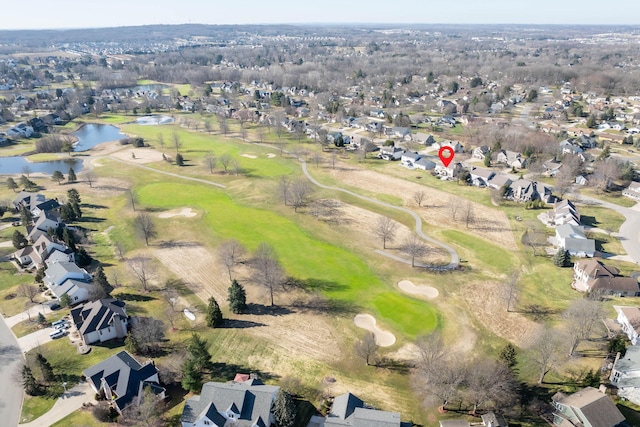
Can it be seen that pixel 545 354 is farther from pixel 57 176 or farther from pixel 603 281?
pixel 57 176

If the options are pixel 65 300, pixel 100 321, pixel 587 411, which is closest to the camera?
pixel 587 411

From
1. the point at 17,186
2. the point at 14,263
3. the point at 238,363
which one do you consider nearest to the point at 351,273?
the point at 238,363

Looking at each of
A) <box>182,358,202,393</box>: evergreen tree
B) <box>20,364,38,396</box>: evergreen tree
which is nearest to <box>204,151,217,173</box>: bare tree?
<box>20,364,38,396</box>: evergreen tree

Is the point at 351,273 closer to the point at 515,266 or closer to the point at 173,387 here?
the point at 515,266

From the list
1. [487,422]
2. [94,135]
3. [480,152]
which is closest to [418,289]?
[487,422]

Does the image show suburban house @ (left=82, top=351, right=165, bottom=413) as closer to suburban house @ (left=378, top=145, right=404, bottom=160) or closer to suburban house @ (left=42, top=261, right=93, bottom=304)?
suburban house @ (left=42, top=261, right=93, bottom=304)

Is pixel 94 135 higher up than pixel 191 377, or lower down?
higher up
